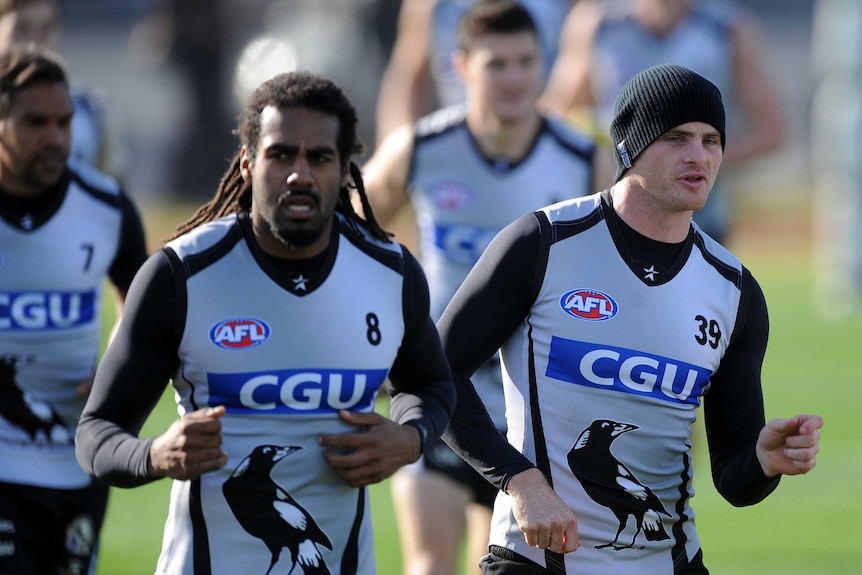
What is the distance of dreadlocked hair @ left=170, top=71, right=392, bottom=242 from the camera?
4.50 metres

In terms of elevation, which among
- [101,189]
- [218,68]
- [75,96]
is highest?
[218,68]

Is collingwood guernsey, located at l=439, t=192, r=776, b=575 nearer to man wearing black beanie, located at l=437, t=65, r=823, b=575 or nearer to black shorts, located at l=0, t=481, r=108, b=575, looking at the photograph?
man wearing black beanie, located at l=437, t=65, r=823, b=575

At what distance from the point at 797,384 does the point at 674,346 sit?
34.4ft

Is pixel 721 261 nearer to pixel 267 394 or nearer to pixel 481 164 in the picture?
pixel 267 394

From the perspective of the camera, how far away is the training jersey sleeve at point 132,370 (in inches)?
168

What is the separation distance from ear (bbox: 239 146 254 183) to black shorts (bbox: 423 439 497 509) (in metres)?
2.24

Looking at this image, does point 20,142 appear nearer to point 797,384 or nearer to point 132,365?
point 132,365

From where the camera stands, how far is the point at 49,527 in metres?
5.90

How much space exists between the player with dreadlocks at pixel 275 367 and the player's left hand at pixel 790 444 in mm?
889

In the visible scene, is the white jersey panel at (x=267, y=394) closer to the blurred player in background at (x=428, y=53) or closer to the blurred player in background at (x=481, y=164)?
the blurred player in background at (x=481, y=164)

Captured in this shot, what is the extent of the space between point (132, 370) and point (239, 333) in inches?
12.0

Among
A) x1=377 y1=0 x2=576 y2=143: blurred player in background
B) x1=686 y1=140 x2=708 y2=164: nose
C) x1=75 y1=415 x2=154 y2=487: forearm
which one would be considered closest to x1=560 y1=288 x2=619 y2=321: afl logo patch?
x1=686 y1=140 x2=708 y2=164: nose

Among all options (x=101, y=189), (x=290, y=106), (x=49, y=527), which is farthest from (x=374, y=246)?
(x=49, y=527)

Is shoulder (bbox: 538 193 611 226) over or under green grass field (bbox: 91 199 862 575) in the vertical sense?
over
